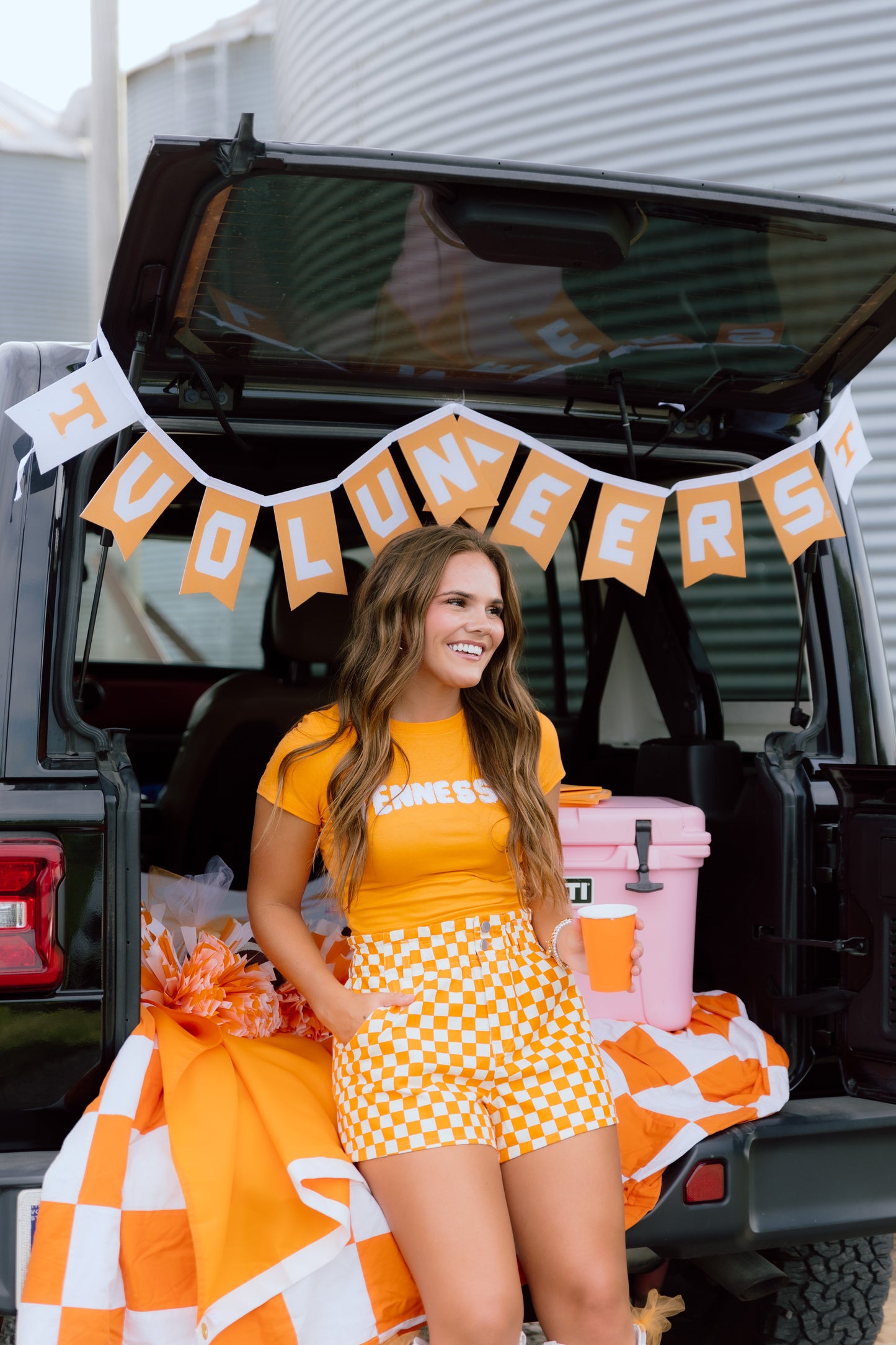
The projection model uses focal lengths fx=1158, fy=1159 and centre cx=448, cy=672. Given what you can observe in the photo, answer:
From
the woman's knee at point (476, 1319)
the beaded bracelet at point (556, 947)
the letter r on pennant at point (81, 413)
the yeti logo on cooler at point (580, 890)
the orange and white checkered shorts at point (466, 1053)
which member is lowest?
the woman's knee at point (476, 1319)

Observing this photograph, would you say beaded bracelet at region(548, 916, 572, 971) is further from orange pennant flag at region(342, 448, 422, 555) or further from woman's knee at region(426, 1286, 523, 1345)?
orange pennant flag at region(342, 448, 422, 555)

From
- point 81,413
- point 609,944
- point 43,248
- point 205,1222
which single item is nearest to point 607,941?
point 609,944

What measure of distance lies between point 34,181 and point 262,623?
11.5 meters

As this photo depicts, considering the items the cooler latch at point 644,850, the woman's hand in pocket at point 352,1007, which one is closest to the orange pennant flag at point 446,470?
the cooler latch at point 644,850

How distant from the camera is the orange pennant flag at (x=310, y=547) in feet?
7.41

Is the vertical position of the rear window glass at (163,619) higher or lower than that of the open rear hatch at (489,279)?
lower

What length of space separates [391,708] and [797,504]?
96cm

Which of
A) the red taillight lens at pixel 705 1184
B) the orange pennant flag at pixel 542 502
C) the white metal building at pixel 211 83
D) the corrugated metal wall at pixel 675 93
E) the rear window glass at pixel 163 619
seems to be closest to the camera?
the red taillight lens at pixel 705 1184

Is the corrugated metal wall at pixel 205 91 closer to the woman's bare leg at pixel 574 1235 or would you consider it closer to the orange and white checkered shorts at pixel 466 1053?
the orange and white checkered shorts at pixel 466 1053

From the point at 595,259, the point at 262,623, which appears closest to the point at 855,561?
the point at 595,259

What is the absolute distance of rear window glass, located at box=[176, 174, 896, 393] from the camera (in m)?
1.79

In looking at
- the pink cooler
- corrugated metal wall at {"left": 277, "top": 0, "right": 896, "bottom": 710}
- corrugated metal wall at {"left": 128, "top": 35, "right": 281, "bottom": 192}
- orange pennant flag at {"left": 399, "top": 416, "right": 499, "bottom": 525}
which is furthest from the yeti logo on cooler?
corrugated metal wall at {"left": 128, "top": 35, "right": 281, "bottom": 192}

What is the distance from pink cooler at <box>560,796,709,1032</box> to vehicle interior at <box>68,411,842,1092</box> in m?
0.15

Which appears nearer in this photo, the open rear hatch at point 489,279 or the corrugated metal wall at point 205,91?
the open rear hatch at point 489,279
